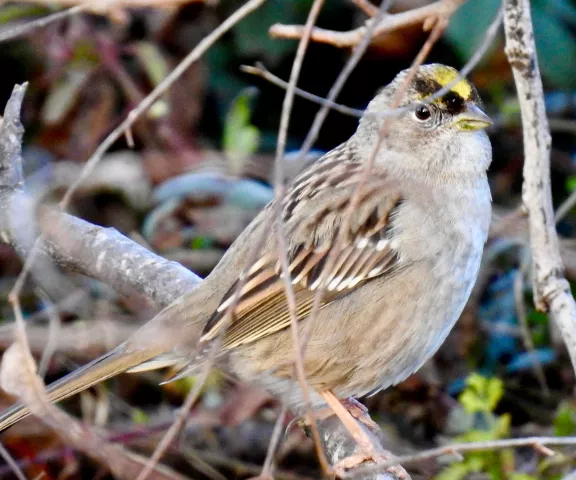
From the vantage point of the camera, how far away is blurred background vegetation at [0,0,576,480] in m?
3.50

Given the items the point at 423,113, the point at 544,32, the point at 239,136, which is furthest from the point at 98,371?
the point at 544,32

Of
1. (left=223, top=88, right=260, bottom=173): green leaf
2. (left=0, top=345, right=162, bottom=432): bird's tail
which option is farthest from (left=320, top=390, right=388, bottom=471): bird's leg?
(left=223, top=88, right=260, bottom=173): green leaf

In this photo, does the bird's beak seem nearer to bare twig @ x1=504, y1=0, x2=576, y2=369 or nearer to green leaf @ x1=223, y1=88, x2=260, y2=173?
bare twig @ x1=504, y1=0, x2=576, y2=369

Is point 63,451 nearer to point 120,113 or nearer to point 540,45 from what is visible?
point 120,113

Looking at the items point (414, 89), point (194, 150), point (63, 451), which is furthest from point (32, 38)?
point (414, 89)

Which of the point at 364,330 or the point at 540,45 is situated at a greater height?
the point at 540,45

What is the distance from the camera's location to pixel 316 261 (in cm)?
272

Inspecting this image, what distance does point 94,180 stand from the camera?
416 cm

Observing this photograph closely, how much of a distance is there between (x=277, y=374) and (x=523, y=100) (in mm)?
1062

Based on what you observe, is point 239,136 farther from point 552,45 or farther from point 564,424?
point 564,424

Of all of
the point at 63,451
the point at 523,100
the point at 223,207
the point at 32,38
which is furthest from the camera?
the point at 32,38

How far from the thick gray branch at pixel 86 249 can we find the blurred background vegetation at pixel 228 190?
0.52 ft

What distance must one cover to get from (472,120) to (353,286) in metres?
0.56

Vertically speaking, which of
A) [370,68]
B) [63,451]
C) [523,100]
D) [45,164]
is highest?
[523,100]
